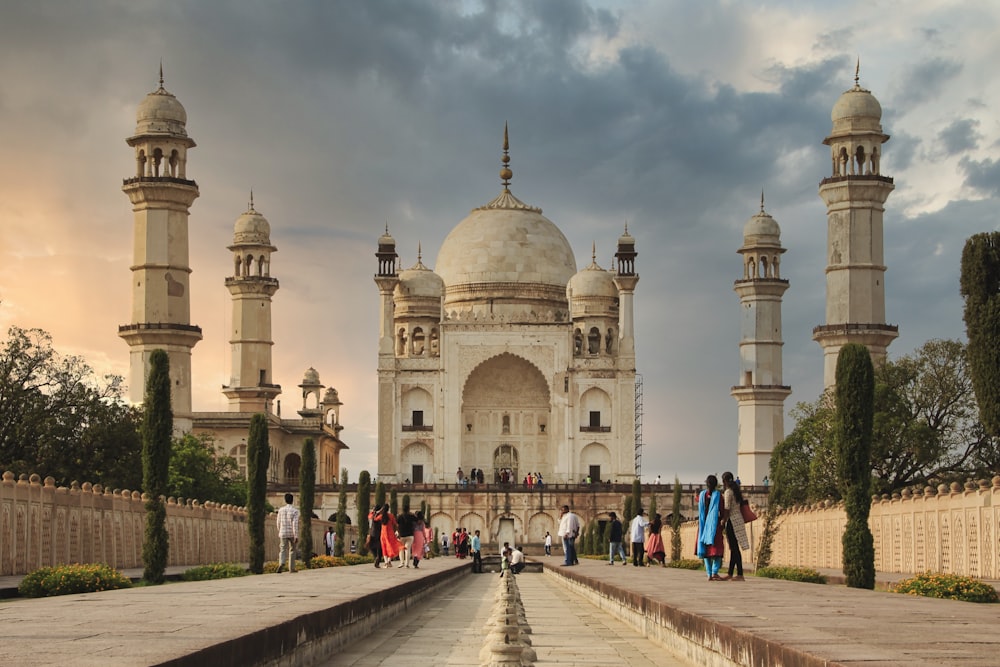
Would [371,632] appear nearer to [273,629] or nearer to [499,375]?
[273,629]

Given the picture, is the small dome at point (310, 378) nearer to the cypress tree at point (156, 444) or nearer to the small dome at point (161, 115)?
the small dome at point (161, 115)

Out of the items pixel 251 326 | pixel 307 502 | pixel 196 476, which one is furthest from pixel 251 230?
pixel 307 502

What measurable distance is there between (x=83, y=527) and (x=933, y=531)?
1179 centimetres

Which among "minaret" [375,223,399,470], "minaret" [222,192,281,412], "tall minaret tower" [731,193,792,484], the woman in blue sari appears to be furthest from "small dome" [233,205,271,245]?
the woman in blue sari

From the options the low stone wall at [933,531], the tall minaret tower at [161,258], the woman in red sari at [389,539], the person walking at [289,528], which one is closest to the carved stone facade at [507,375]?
the tall minaret tower at [161,258]

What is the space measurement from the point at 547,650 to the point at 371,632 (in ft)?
7.49

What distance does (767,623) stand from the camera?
7.30 metres

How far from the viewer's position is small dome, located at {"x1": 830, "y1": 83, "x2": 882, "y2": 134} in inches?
1921

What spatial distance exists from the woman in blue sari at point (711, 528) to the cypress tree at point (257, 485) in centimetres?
949

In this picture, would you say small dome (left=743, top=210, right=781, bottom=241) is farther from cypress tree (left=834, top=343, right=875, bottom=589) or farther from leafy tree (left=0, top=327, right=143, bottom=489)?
cypress tree (left=834, top=343, right=875, bottom=589)

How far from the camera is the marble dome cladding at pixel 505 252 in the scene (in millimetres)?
64375

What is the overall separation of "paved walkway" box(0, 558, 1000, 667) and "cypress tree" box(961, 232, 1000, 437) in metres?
8.37

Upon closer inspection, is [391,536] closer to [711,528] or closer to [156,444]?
[156,444]

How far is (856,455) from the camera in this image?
17500 millimetres
